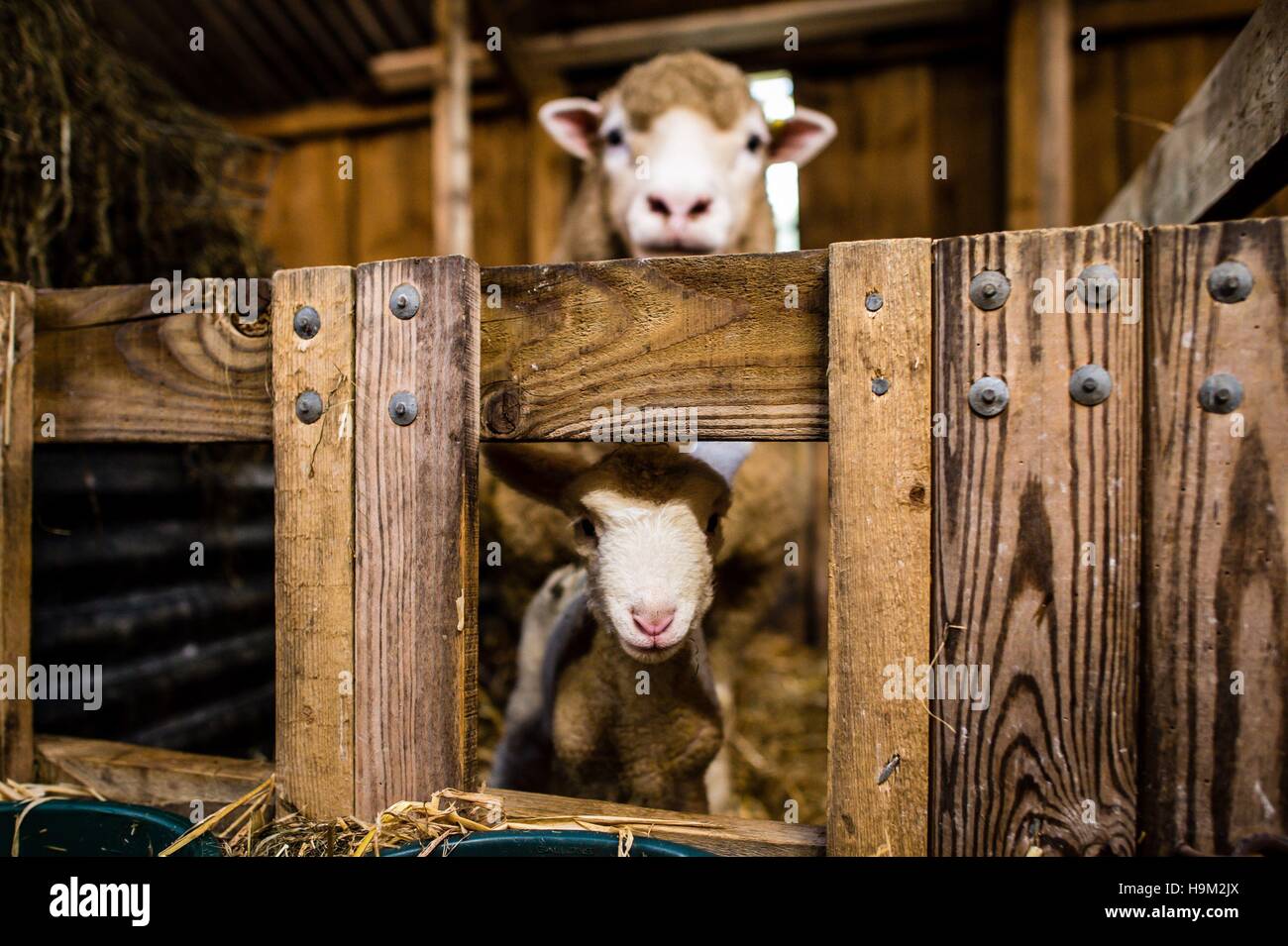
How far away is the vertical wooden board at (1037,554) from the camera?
3.22 feet

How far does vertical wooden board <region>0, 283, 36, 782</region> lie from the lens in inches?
54.9

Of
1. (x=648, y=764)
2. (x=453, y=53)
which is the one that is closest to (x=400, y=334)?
(x=648, y=764)

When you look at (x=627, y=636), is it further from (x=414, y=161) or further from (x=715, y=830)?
(x=414, y=161)

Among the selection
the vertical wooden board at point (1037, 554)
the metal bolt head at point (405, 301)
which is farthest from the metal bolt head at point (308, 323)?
the vertical wooden board at point (1037, 554)

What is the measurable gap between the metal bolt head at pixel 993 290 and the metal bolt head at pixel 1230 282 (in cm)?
25

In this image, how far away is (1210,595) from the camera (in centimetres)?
96

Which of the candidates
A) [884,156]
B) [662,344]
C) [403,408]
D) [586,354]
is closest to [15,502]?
[403,408]

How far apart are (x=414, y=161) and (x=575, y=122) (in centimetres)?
214

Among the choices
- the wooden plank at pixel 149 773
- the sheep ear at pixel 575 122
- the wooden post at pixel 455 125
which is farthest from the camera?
the wooden post at pixel 455 125

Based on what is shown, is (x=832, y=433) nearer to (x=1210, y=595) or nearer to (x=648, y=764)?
(x=1210, y=595)

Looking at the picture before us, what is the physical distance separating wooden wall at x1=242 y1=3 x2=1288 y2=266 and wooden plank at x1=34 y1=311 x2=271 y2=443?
3235 millimetres

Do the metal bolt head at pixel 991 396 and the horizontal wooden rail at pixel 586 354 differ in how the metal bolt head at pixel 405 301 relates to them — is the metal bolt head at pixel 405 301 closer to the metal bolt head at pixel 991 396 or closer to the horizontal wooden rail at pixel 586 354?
the horizontal wooden rail at pixel 586 354

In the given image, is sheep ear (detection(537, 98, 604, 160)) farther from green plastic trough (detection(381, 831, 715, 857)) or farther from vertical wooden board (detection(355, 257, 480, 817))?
green plastic trough (detection(381, 831, 715, 857))
